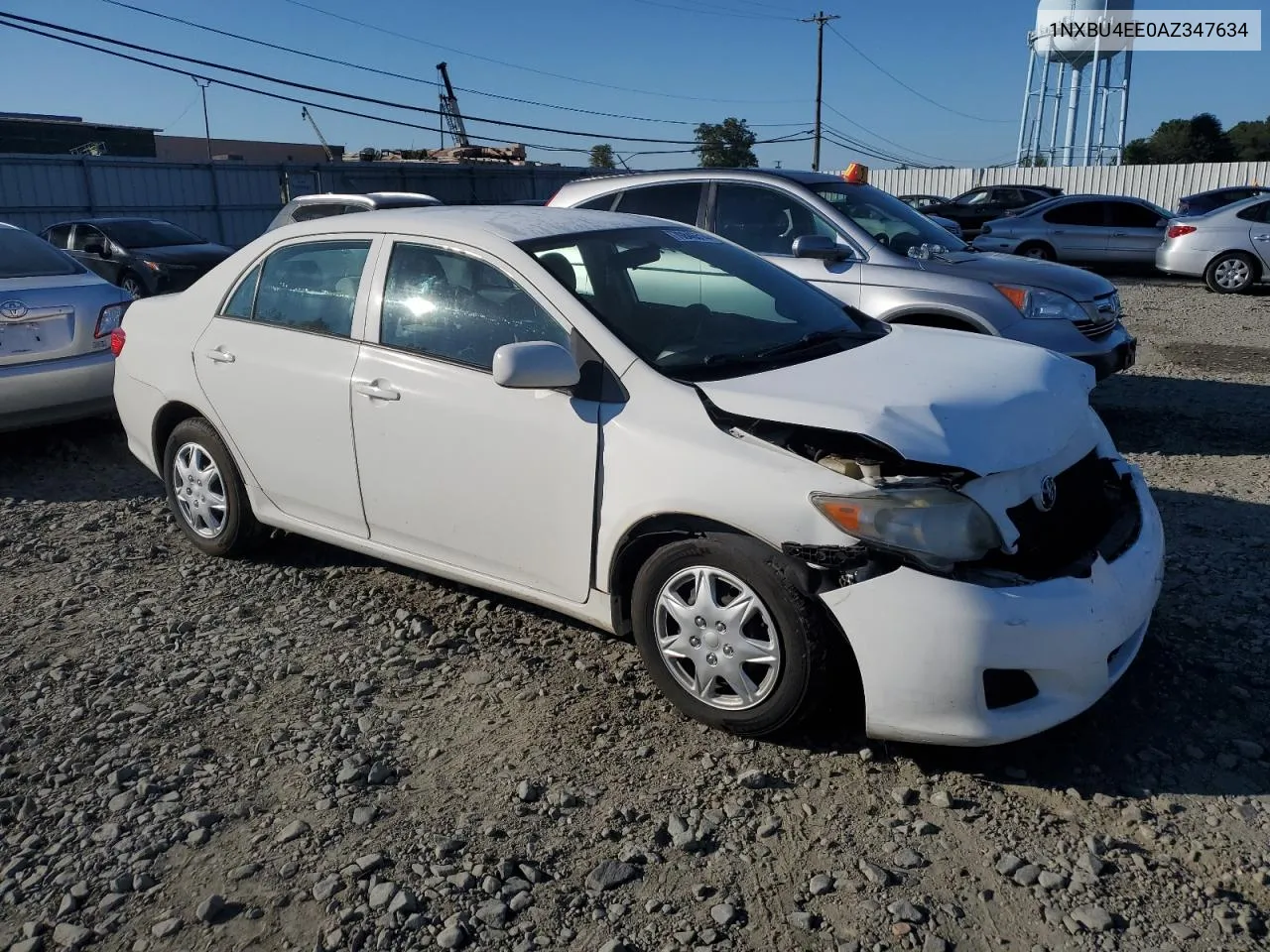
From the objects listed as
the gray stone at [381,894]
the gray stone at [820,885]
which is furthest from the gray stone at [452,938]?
the gray stone at [820,885]

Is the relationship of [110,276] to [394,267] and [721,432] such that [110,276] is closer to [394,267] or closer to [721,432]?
[394,267]

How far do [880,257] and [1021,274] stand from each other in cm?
95

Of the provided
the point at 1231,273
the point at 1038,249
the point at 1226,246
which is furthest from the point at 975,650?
the point at 1038,249

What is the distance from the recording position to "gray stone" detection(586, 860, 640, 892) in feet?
9.06

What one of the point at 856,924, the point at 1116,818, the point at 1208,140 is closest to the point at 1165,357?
the point at 1116,818

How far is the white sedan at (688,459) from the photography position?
3004 millimetres

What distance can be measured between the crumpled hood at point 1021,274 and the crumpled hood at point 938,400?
3011 millimetres

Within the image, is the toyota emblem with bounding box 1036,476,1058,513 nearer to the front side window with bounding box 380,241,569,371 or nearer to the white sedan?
the white sedan

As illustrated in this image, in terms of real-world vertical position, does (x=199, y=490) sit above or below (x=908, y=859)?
above

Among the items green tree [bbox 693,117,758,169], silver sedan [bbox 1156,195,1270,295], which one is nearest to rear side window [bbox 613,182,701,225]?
silver sedan [bbox 1156,195,1270,295]

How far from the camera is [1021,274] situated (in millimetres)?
7020

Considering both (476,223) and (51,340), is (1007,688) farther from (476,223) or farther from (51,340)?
(51,340)

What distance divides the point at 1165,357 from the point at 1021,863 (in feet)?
28.6

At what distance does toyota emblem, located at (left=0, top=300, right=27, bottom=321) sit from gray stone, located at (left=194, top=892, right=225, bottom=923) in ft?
16.7
